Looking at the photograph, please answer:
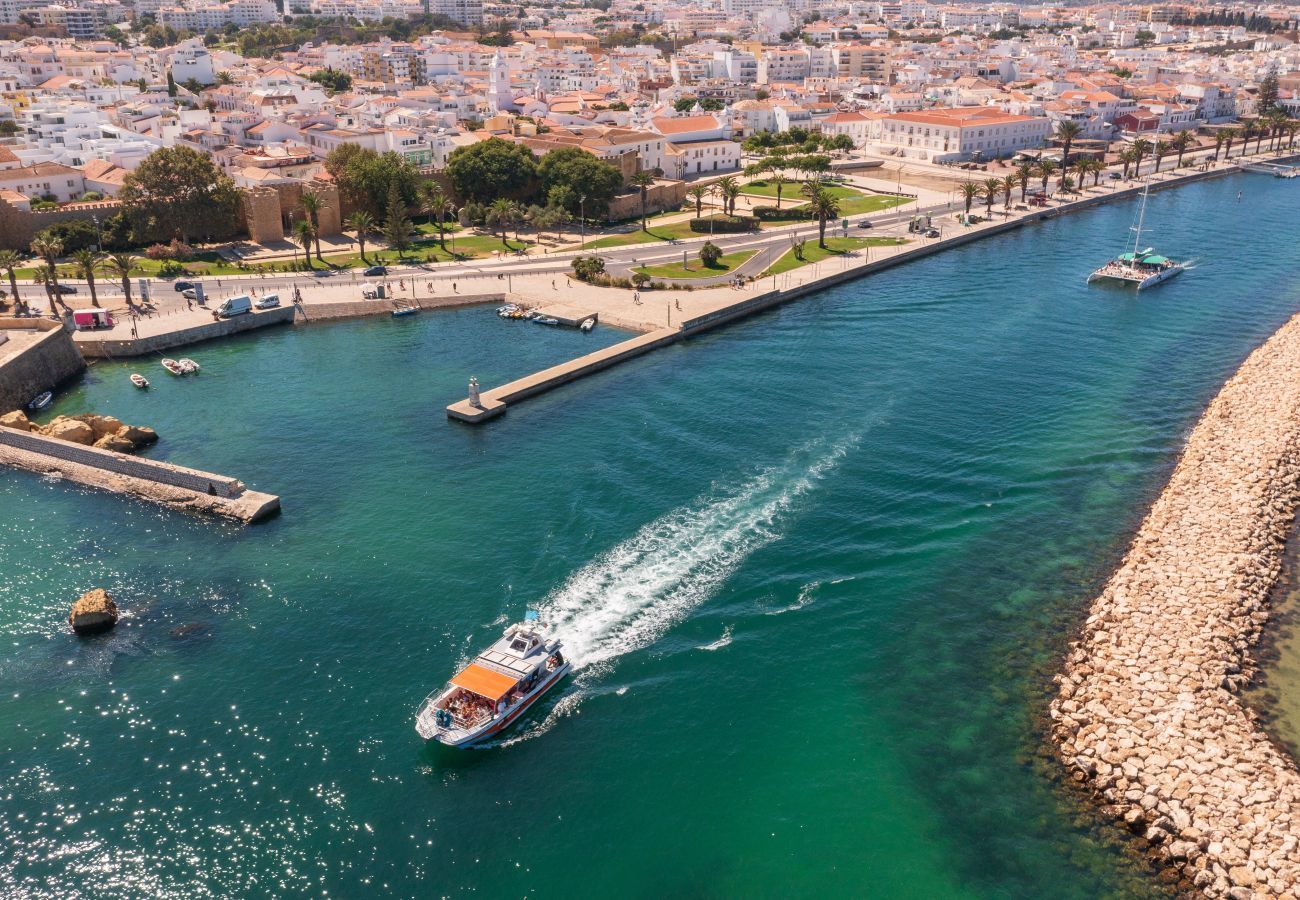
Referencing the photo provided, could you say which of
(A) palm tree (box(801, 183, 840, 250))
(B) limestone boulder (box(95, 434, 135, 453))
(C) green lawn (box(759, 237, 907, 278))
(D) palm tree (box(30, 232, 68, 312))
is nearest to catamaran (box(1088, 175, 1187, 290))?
(C) green lawn (box(759, 237, 907, 278))

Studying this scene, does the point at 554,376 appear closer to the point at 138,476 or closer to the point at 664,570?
the point at 664,570

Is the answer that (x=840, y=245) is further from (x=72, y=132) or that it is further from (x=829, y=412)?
(x=72, y=132)

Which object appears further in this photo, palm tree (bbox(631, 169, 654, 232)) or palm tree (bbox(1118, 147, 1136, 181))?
palm tree (bbox(1118, 147, 1136, 181))

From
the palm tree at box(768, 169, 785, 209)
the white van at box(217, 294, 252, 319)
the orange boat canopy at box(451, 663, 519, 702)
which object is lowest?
the orange boat canopy at box(451, 663, 519, 702)

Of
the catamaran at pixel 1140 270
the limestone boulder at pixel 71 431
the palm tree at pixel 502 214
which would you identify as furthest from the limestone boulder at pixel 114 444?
the catamaran at pixel 1140 270

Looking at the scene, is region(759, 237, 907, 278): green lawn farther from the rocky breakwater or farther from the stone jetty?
the rocky breakwater

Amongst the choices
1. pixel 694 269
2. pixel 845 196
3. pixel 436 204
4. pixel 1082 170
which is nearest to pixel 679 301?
pixel 694 269

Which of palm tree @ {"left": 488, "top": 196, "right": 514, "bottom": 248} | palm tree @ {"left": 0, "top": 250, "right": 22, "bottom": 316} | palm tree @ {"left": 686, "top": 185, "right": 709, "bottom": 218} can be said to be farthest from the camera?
palm tree @ {"left": 686, "top": 185, "right": 709, "bottom": 218}

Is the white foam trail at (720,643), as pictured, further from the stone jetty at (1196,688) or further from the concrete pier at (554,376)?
the concrete pier at (554,376)
